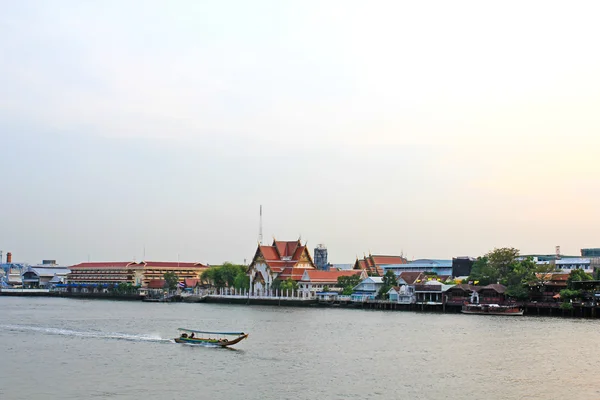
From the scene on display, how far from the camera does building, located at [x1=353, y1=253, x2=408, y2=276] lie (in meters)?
142

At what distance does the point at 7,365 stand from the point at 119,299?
99160mm

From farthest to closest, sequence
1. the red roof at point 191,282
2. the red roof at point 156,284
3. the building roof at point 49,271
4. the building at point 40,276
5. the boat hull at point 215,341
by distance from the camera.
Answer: the building roof at point 49,271
the building at point 40,276
the red roof at point 191,282
the red roof at point 156,284
the boat hull at point 215,341

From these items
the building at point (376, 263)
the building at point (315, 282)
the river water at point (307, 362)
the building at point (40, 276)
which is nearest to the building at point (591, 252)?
the building at point (376, 263)

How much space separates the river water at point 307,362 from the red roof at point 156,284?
76.8m

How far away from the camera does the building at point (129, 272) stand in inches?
6240

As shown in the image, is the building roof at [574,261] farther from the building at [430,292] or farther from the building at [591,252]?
the building at [430,292]

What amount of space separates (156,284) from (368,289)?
57.1 m

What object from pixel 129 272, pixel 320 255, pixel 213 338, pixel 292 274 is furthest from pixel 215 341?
pixel 129 272

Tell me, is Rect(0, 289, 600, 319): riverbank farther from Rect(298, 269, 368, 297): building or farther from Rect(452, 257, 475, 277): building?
Rect(452, 257, 475, 277): building

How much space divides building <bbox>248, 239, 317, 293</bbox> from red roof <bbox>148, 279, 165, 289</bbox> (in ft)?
90.9

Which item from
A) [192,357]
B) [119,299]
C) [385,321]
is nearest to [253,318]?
[385,321]

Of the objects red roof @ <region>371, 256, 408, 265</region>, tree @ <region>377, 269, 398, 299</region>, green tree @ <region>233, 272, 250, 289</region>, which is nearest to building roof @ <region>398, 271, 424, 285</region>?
tree @ <region>377, 269, 398, 299</region>

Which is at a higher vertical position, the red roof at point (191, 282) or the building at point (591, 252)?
the building at point (591, 252)

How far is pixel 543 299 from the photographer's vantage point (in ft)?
285
